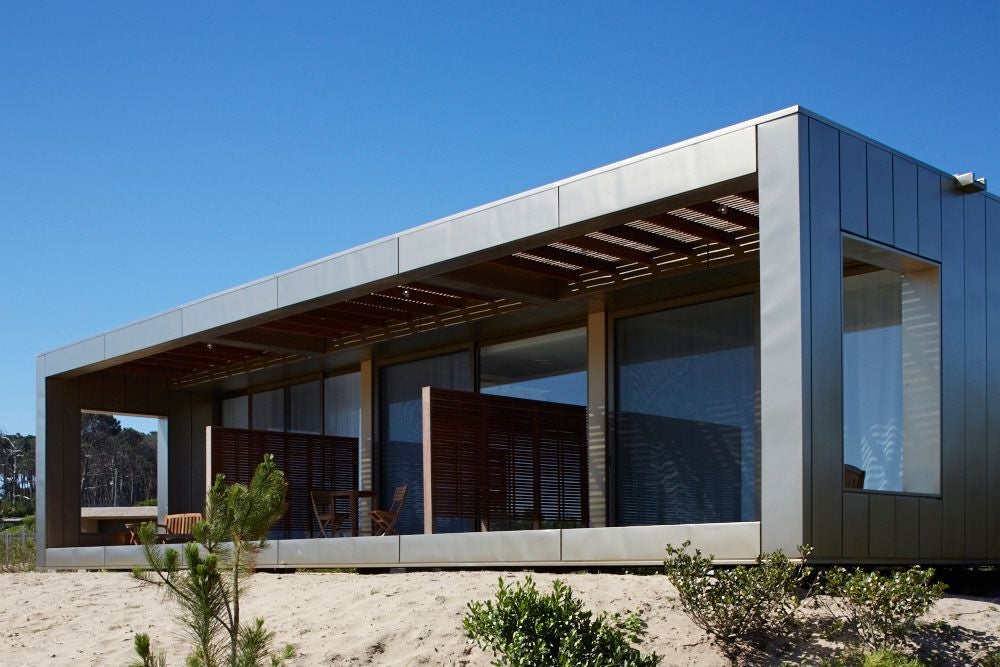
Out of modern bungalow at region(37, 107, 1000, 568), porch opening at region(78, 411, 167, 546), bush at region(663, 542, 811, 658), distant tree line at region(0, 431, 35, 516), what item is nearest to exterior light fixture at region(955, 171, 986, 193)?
modern bungalow at region(37, 107, 1000, 568)

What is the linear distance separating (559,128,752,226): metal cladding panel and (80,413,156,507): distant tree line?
47316 millimetres

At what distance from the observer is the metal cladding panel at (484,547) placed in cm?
909

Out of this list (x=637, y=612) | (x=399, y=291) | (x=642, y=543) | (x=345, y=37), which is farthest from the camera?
(x=345, y=37)

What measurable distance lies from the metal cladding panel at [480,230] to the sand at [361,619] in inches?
108

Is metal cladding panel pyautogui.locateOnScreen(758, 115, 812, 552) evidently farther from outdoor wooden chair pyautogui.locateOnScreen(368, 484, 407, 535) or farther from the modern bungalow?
outdoor wooden chair pyautogui.locateOnScreen(368, 484, 407, 535)

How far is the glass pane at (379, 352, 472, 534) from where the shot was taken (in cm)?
1463

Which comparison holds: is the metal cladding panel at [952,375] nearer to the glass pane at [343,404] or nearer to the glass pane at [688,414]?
the glass pane at [688,414]

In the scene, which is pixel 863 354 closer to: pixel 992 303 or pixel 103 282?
pixel 992 303

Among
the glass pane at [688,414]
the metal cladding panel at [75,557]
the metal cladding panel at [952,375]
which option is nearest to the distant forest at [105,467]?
the metal cladding panel at [75,557]

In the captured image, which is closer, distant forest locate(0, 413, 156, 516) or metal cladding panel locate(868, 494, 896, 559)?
metal cladding panel locate(868, 494, 896, 559)

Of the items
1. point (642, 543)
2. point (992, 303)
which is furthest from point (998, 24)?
point (642, 543)

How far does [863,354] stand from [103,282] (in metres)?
19.8

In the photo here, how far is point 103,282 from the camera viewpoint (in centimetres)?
2550

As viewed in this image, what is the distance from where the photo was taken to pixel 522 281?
11.6m
